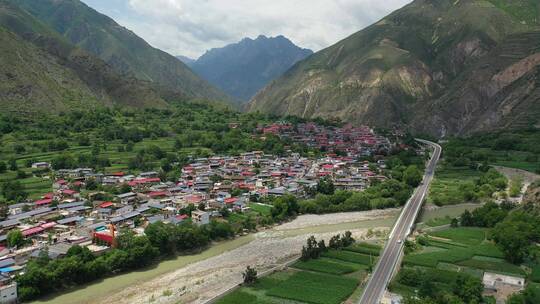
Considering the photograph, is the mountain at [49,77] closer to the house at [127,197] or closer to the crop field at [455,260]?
the house at [127,197]

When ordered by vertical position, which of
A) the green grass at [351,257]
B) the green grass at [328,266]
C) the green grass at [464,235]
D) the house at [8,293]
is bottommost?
the house at [8,293]

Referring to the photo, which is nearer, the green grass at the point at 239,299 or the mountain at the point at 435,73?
the green grass at the point at 239,299

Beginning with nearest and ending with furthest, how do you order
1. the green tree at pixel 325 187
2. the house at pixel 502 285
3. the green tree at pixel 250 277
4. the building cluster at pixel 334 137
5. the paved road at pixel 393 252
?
1. the house at pixel 502 285
2. the paved road at pixel 393 252
3. the green tree at pixel 250 277
4. the green tree at pixel 325 187
5. the building cluster at pixel 334 137

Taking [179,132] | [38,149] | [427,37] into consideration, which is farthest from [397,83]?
[38,149]

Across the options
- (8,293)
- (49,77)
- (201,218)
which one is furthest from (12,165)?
(49,77)

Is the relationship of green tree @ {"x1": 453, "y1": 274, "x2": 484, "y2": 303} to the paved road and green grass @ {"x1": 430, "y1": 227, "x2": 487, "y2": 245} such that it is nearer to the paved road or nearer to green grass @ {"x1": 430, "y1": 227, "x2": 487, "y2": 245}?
the paved road

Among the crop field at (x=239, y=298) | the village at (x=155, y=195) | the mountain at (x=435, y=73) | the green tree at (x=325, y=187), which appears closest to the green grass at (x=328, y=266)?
the crop field at (x=239, y=298)
